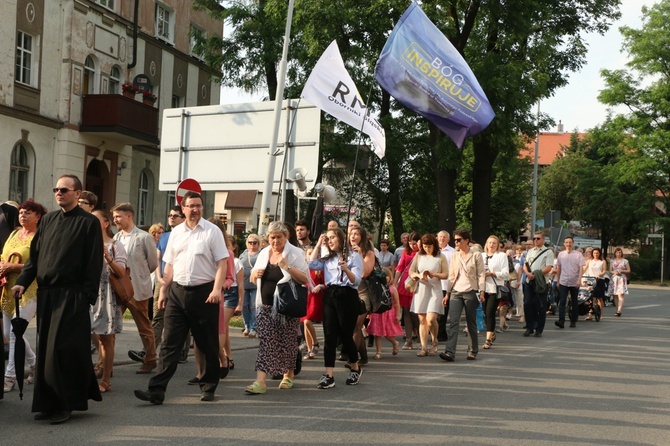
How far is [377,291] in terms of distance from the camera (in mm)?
11453

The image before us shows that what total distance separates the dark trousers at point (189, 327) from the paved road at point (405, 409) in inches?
12.2

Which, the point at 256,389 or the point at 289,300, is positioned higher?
the point at 289,300

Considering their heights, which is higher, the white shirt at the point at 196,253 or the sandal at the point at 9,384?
the white shirt at the point at 196,253

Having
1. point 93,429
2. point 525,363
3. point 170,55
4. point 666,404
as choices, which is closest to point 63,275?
point 93,429

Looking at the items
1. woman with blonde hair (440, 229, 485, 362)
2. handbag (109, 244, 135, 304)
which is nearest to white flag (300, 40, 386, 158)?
woman with blonde hair (440, 229, 485, 362)

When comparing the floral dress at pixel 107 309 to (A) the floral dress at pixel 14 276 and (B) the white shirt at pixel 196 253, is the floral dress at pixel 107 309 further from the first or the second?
(B) the white shirt at pixel 196 253

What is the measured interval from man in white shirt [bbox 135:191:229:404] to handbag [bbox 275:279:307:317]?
0.83m

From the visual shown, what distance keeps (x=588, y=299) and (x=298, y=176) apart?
946 centimetres

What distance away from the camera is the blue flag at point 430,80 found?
14.9 m

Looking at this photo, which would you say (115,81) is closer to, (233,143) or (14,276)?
(233,143)

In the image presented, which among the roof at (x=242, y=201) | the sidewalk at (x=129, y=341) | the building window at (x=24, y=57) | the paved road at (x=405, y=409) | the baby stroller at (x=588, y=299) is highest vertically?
the building window at (x=24, y=57)

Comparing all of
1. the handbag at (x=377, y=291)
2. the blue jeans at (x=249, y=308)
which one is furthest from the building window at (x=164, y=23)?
the handbag at (x=377, y=291)

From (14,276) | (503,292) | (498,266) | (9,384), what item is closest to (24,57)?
(503,292)

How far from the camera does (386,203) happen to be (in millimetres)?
36312
